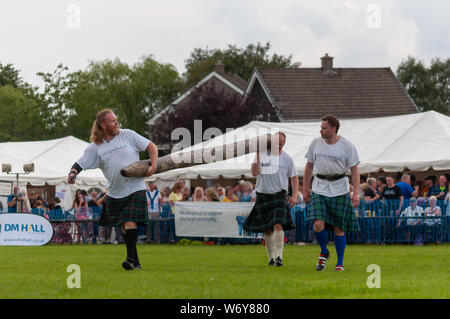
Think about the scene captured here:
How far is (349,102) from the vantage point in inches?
1715

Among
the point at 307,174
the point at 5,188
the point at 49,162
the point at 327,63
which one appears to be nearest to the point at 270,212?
the point at 307,174

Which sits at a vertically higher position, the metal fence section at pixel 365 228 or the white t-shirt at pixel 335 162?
the white t-shirt at pixel 335 162

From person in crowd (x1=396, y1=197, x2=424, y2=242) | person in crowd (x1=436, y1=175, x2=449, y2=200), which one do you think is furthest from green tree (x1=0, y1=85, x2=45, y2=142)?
person in crowd (x1=436, y1=175, x2=449, y2=200)

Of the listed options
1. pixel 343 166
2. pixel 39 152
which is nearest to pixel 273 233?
pixel 343 166

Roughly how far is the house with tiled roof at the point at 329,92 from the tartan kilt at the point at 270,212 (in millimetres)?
30975

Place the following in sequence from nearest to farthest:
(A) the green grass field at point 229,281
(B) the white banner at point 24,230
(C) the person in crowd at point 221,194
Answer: (A) the green grass field at point 229,281, (B) the white banner at point 24,230, (C) the person in crowd at point 221,194

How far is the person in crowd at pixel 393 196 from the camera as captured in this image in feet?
53.7

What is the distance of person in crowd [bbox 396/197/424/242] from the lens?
16297mm

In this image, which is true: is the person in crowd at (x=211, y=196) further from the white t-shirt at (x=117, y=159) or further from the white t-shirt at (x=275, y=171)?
the white t-shirt at (x=117, y=159)

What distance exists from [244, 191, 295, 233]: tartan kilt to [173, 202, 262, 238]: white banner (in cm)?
734

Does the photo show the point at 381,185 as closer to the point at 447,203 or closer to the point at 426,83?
the point at 447,203

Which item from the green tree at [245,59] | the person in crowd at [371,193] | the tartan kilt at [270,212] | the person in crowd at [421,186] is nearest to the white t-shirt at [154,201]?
the person in crowd at [371,193]

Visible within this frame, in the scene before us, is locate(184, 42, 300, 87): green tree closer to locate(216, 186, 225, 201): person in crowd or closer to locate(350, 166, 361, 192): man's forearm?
locate(216, 186, 225, 201): person in crowd
